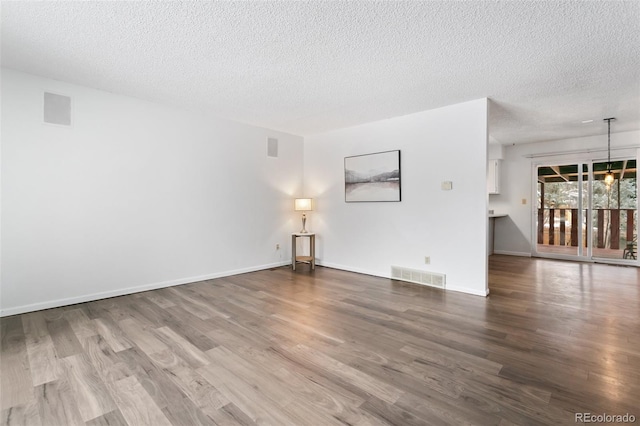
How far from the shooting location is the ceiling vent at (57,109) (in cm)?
328

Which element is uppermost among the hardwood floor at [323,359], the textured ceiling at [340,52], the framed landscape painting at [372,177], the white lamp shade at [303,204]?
the textured ceiling at [340,52]

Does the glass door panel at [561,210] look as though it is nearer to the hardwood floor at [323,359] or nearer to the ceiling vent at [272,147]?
the hardwood floor at [323,359]

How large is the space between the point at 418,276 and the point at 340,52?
3.19m

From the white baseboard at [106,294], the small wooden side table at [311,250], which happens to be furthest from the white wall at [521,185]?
the white baseboard at [106,294]

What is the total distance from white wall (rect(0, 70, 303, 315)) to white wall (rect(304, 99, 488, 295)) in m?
1.27

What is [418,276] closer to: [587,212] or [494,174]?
[494,174]

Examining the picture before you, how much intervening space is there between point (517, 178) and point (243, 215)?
20.3 feet

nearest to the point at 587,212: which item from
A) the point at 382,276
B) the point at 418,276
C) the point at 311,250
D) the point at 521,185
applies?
the point at 521,185

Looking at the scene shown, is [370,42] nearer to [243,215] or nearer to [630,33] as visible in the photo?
[630,33]

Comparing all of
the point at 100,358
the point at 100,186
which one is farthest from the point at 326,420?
the point at 100,186

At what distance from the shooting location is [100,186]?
3.63 meters

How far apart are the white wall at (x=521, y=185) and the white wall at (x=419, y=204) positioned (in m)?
3.90

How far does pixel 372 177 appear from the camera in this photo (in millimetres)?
4965

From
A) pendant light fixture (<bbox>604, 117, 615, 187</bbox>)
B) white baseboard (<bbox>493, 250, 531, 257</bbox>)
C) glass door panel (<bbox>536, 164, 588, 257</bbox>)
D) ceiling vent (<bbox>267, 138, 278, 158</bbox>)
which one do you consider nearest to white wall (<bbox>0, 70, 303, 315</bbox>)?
ceiling vent (<bbox>267, 138, 278, 158</bbox>)
